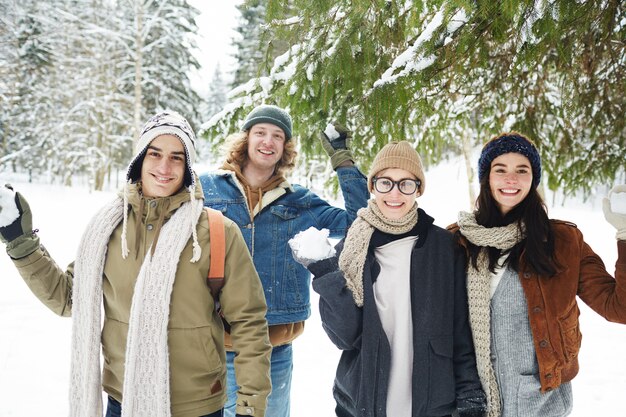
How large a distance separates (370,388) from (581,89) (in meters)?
3.07

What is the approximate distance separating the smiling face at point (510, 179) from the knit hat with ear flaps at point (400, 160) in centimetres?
37

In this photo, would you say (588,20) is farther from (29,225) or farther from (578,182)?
(29,225)

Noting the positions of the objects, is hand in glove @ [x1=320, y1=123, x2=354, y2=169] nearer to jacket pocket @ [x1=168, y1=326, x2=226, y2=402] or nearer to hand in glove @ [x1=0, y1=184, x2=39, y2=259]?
jacket pocket @ [x1=168, y1=326, x2=226, y2=402]

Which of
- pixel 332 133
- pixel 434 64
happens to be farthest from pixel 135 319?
pixel 434 64

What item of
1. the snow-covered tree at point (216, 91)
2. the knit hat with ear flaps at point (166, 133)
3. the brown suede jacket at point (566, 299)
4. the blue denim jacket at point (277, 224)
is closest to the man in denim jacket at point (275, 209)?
the blue denim jacket at point (277, 224)

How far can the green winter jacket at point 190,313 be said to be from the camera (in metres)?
2.00

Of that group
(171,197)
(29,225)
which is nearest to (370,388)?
(171,197)

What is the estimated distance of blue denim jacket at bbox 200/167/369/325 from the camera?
9.23 ft

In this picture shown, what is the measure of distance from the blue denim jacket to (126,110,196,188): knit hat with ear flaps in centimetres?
62

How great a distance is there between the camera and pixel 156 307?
1.96m

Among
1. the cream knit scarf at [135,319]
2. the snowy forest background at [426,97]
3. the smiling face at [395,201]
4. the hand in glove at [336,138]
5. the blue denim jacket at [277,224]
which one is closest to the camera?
the cream knit scarf at [135,319]

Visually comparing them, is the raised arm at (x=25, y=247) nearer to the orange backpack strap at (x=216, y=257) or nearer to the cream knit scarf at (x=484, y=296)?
the orange backpack strap at (x=216, y=257)

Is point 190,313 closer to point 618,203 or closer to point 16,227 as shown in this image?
point 16,227

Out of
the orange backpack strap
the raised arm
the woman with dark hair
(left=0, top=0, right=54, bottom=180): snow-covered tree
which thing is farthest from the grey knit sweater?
(left=0, top=0, right=54, bottom=180): snow-covered tree
